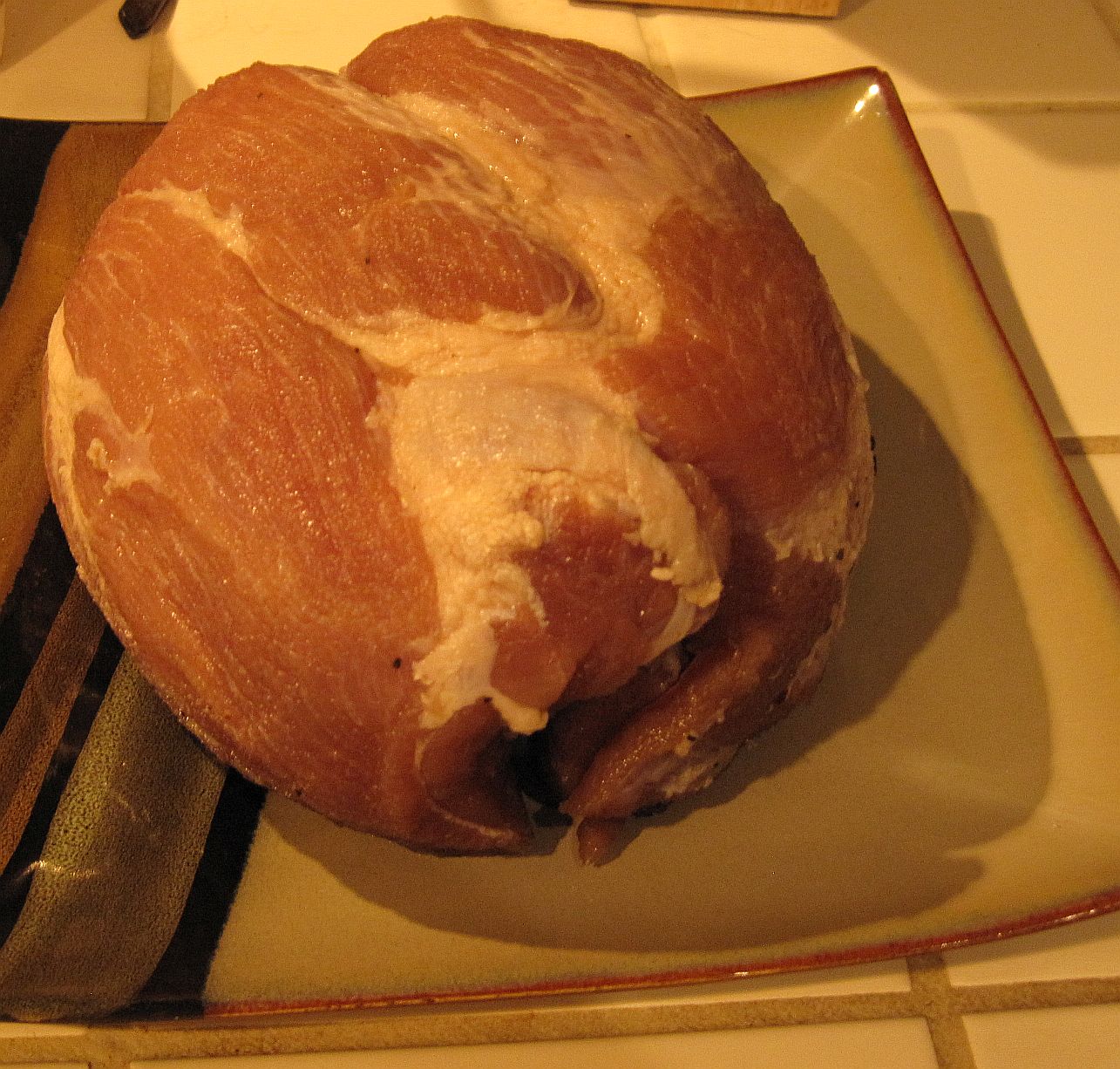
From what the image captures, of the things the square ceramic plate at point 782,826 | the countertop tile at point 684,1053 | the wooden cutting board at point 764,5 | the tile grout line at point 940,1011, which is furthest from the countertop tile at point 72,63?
the tile grout line at point 940,1011

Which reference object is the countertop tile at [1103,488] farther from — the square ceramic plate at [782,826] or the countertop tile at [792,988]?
the countertop tile at [792,988]

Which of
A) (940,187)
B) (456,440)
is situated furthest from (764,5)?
(456,440)

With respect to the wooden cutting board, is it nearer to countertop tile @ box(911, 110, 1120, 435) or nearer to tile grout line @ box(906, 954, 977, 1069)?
countertop tile @ box(911, 110, 1120, 435)

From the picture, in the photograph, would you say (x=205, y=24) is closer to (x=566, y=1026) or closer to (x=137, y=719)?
(x=137, y=719)

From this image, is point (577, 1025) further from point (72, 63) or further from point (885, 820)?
point (72, 63)

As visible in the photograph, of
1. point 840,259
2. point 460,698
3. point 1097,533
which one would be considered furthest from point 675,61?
point 460,698

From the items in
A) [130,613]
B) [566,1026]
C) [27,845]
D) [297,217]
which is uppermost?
[297,217]
